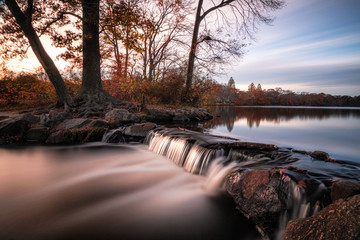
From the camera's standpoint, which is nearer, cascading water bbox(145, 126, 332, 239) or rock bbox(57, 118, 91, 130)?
cascading water bbox(145, 126, 332, 239)

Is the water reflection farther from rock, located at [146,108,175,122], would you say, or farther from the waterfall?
the waterfall

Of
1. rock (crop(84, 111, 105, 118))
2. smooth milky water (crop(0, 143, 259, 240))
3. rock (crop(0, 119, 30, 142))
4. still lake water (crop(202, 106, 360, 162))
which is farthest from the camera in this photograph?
rock (crop(84, 111, 105, 118))

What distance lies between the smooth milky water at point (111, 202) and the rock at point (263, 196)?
0.65 feet

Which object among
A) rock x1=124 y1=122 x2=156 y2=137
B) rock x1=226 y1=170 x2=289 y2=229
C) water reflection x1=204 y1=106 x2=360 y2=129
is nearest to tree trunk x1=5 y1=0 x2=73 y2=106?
rock x1=124 y1=122 x2=156 y2=137

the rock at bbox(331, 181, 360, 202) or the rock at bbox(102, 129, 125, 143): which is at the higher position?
the rock at bbox(331, 181, 360, 202)

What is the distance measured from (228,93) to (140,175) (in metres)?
56.9

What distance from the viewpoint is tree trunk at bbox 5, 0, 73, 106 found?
8180mm

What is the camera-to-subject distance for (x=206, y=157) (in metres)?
4.35

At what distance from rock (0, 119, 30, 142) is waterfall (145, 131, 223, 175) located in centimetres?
520

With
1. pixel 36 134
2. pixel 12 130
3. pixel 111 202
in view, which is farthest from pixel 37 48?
pixel 111 202

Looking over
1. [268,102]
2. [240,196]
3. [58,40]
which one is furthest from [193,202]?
[268,102]

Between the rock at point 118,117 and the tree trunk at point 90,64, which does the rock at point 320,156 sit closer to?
the rock at point 118,117

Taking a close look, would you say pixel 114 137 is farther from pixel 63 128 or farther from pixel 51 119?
pixel 51 119

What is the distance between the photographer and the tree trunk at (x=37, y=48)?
818 cm
